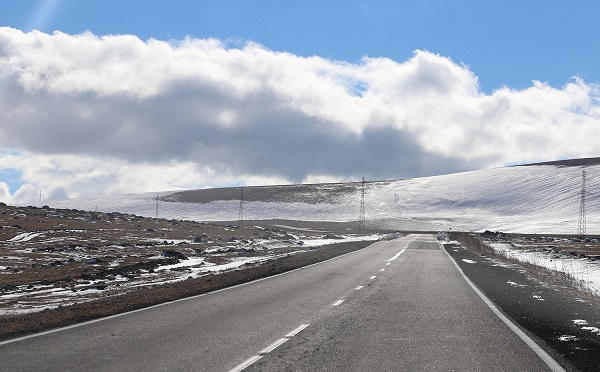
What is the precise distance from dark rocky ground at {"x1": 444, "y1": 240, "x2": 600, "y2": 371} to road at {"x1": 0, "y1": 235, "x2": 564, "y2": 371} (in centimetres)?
55

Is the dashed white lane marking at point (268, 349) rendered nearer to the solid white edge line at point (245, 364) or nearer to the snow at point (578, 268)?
the solid white edge line at point (245, 364)

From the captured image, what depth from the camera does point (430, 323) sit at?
12.1 meters

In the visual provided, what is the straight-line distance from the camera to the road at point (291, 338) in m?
8.21

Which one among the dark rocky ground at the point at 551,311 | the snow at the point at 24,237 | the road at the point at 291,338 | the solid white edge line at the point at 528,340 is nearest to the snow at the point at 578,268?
the dark rocky ground at the point at 551,311

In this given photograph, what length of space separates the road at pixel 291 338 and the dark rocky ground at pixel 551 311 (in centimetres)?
55

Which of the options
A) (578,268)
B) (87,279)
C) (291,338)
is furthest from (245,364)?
(578,268)

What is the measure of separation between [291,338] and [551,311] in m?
7.47

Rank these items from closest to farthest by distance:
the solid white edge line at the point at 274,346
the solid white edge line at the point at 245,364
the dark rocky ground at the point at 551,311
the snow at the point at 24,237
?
the solid white edge line at the point at 245,364
the solid white edge line at the point at 274,346
the dark rocky ground at the point at 551,311
the snow at the point at 24,237

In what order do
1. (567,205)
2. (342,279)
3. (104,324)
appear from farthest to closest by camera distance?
(567,205)
(342,279)
(104,324)

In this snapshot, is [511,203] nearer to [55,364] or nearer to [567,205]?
[567,205]

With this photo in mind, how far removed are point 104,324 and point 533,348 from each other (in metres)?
8.10

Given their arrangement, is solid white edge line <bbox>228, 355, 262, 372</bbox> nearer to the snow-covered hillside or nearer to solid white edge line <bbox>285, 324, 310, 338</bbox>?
solid white edge line <bbox>285, 324, 310, 338</bbox>

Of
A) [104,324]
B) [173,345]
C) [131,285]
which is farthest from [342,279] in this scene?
[173,345]

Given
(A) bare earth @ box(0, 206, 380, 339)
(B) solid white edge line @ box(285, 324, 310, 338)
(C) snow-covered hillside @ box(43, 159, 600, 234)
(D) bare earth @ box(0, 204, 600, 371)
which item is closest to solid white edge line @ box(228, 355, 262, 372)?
(B) solid white edge line @ box(285, 324, 310, 338)
